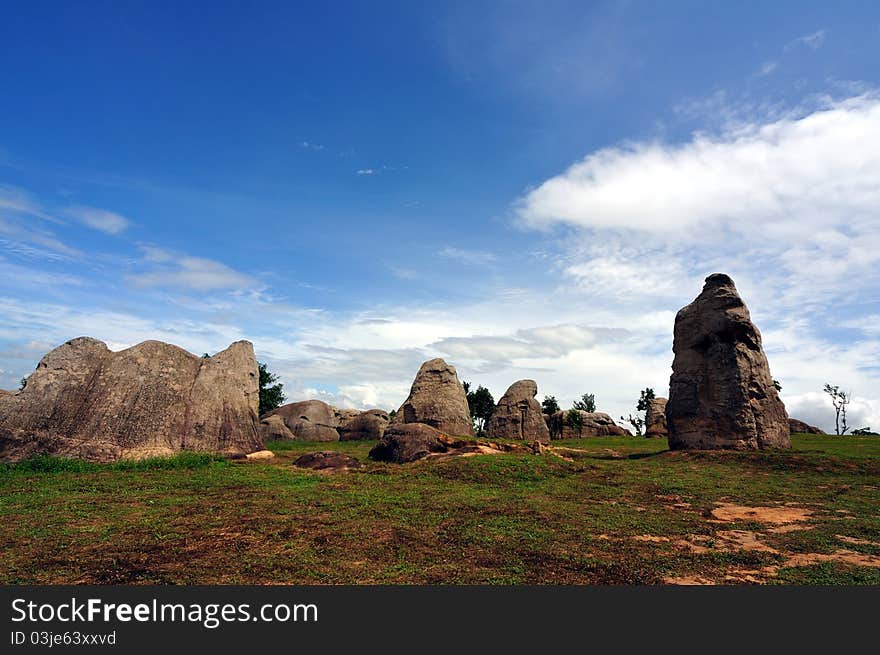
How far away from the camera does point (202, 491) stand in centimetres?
1462

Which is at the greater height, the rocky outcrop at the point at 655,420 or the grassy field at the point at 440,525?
the rocky outcrop at the point at 655,420

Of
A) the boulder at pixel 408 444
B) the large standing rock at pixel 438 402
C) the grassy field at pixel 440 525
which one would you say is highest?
the large standing rock at pixel 438 402

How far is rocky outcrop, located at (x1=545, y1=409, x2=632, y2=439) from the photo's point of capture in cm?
5453

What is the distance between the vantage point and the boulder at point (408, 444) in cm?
2212

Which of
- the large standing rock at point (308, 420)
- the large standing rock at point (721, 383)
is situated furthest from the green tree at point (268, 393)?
the large standing rock at point (721, 383)

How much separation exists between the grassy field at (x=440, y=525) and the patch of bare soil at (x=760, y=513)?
10 cm

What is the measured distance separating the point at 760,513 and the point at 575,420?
139 ft

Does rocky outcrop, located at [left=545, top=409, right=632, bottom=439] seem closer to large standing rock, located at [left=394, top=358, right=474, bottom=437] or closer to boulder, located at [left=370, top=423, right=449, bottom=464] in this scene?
large standing rock, located at [left=394, top=358, right=474, bottom=437]

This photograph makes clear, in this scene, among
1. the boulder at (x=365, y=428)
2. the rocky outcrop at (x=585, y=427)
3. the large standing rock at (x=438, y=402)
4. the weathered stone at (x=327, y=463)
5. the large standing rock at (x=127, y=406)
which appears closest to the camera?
the weathered stone at (x=327, y=463)

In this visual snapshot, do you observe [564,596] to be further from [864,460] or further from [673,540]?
[864,460]

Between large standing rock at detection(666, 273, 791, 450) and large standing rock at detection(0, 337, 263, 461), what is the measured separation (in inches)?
855

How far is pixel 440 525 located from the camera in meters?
10.5

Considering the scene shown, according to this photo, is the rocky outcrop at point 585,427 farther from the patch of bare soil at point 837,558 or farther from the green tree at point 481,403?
the patch of bare soil at point 837,558

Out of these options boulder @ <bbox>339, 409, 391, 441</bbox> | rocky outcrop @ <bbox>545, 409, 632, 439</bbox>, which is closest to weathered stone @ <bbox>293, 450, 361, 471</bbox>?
boulder @ <bbox>339, 409, 391, 441</bbox>
